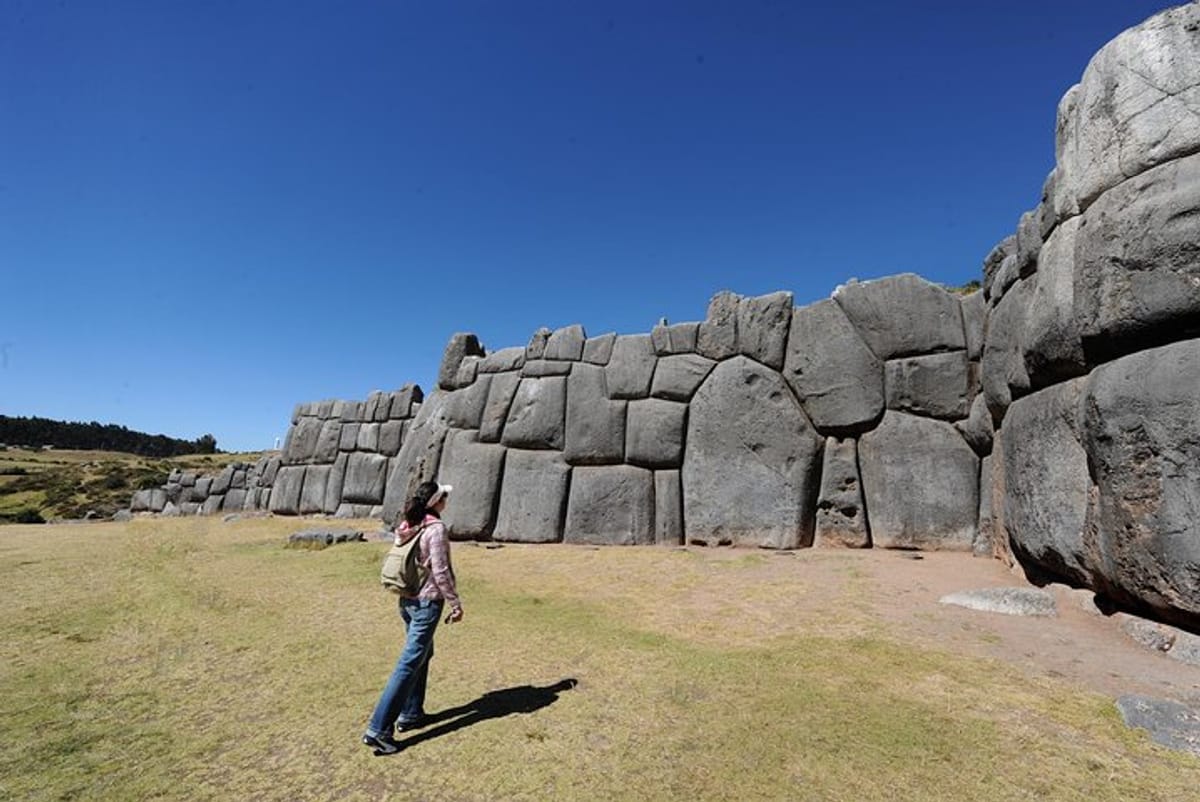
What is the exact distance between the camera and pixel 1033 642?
13.9ft

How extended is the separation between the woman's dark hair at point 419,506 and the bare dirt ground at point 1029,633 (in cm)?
376

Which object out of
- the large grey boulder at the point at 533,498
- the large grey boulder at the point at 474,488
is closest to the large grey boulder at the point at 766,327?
the large grey boulder at the point at 533,498

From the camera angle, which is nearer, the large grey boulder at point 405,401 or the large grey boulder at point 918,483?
the large grey boulder at point 918,483

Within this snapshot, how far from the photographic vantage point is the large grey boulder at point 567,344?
10.9m

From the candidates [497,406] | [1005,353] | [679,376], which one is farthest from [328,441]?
[1005,353]

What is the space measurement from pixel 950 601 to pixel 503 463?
732 centimetres

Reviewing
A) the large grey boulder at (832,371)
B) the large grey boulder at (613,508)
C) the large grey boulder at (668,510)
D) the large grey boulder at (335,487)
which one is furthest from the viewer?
the large grey boulder at (335,487)

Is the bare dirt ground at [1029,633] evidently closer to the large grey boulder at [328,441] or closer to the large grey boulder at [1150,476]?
the large grey boulder at [1150,476]

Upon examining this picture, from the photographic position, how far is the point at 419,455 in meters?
13.3

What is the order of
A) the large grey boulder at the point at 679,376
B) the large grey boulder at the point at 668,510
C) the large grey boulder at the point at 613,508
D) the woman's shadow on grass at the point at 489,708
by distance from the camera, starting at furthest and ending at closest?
the large grey boulder at the point at 679,376 < the large grey boulder at the point at 613,508 < the large grey boulder at the point at 668,510 < the woman's shadow on grass at the point at 489,708

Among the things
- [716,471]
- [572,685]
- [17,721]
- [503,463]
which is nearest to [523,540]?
[503,463]

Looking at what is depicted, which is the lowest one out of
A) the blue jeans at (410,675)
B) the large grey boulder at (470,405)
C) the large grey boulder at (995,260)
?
the blue jeans at (410,675)

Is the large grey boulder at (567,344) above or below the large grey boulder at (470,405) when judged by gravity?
above

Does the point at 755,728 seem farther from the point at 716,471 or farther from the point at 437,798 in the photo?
the point at 716,471
